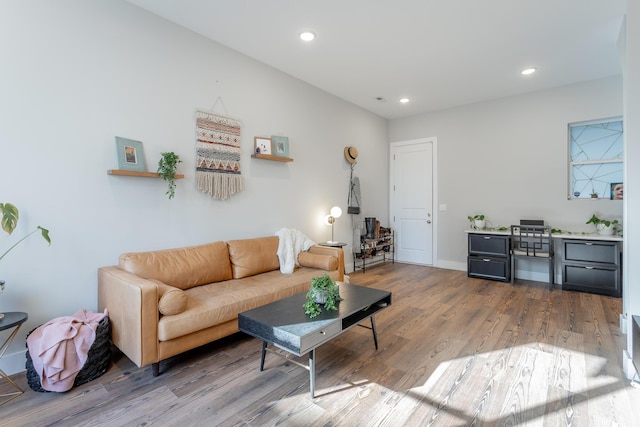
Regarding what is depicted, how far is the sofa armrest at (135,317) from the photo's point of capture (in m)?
2.01

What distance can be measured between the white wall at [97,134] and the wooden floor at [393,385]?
2.73 feet

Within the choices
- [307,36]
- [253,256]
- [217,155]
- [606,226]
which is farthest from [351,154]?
[606,226]

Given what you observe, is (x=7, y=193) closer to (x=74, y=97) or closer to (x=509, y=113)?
Answer: (x=74, y=97)

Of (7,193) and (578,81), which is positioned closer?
(7,193)

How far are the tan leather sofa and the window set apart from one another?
3.81 metres

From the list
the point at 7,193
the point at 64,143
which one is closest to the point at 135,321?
the point at 7,193

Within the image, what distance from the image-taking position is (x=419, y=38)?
3.21 meters

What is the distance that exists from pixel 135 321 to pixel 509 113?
5.63m

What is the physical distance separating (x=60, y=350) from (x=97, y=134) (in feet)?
5.28

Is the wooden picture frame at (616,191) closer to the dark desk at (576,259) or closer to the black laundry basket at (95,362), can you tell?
the dark desk at (576,259)

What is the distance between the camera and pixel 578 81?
171 inches

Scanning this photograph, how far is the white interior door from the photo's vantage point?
579cm

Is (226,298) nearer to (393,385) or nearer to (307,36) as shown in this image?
(393,385)

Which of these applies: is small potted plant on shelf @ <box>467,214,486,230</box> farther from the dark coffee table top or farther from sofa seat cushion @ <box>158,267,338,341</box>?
the dark coffee table top
